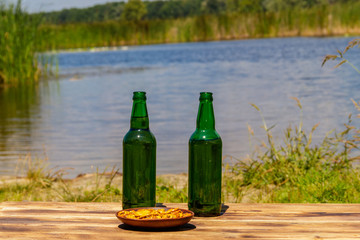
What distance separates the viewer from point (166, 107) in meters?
9.39

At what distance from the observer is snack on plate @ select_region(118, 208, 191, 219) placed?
5.88ft

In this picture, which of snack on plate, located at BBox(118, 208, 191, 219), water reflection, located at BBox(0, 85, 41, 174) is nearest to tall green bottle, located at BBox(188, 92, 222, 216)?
snack on plate, located at BBox(118, 208, 191, 219)

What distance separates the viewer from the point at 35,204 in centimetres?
209

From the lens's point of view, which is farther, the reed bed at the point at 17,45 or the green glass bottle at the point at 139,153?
the reed bed at the point at 17,45

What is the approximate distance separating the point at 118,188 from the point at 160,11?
81929 mm

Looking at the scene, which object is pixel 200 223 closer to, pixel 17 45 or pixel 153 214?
pixel 153 214

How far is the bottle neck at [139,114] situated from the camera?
6.23 feet

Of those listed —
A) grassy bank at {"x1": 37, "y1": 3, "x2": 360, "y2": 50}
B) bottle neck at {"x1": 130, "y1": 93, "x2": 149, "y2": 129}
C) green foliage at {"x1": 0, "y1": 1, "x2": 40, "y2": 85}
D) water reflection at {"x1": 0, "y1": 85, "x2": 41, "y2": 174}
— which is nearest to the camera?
bottle neck at {"x1": 130, "y1": 93, "x2": 149, "y2": 129}

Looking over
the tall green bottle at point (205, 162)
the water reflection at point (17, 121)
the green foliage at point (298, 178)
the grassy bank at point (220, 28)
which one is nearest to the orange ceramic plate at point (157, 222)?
the tall green bottle at point (205, 162)

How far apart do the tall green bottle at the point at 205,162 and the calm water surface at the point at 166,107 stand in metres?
3.55

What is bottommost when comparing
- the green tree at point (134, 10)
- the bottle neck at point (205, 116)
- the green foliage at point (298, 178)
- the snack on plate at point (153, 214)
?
the green foliage at point (298, 178)

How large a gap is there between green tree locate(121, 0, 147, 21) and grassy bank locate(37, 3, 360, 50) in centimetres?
3949

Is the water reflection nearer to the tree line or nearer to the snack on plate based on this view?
the snack on plate

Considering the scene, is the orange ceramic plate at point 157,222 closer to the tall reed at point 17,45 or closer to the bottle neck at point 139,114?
the bottle neck at point 139,114
